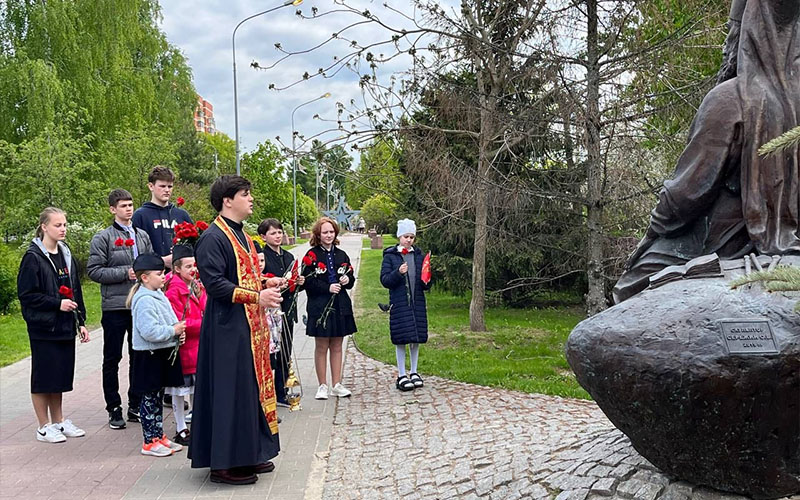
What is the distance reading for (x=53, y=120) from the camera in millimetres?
22266

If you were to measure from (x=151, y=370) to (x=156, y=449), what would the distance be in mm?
631

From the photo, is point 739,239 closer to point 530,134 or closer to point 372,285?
point 530,134

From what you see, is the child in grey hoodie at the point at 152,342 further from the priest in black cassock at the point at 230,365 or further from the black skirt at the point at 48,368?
the priest in black cassock at the point at 230,365

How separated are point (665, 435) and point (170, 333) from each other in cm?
394

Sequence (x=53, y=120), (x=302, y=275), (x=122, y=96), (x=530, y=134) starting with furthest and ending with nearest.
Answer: (x=122, y=96), (x=53, y=120), (x=530, y=134), (x=302, y=275)

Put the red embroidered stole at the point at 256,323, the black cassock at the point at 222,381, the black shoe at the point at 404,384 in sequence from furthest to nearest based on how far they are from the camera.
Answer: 1. the black shoe at the point at 404,384
2. the red embroidered stole at the point at 256,323
3. the black cassock at the point at 222,381

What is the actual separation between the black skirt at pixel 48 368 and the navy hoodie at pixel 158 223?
4.56 ft

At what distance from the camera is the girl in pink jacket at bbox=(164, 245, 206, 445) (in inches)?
237

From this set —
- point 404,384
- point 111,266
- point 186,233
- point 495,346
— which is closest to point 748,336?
point 186,233

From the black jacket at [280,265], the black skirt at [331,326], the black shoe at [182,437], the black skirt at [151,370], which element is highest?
the black jacket at [280,265]

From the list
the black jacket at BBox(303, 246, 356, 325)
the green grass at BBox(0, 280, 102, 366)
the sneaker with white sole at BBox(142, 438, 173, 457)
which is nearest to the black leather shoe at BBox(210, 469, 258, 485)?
the sneaker with white sole at BBox(142, 438, 173, 457)

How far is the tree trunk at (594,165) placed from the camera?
7.41 meters

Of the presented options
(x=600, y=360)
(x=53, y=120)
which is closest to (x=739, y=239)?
(x=600, y=360)

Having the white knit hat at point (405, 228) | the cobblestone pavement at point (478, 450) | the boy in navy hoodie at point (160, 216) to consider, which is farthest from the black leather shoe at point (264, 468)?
the white knit hat at point (405, 228)
